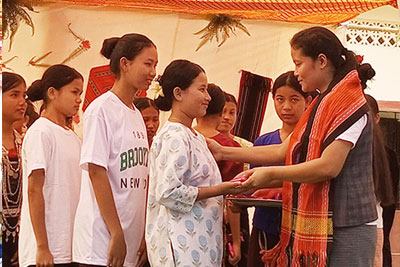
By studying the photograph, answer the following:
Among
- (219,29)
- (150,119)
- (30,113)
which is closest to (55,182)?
(150,119)

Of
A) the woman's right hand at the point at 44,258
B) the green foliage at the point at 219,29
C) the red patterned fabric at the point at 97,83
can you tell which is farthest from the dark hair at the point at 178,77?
the green foliage at the point at 219,29

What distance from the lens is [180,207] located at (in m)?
2.69

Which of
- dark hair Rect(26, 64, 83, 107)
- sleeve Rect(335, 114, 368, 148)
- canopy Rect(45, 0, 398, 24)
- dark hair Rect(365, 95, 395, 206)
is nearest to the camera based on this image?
sleeve Rect(335, 114, 368, 148)

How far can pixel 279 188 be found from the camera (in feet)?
10.7

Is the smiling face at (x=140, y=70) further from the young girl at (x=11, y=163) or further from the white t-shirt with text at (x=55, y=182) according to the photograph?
the young girl at (x=11, y=163)

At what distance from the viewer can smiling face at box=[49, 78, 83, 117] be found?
3.15 metres

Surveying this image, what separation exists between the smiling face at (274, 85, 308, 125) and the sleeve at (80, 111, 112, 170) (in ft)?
3.08

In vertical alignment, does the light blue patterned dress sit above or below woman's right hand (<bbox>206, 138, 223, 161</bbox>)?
below

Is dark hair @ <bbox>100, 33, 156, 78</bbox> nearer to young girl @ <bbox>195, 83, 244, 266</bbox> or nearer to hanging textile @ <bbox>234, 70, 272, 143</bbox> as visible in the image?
young girl @ <bbox>195, 83, 244, 266</bbox>

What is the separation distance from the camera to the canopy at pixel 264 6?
403cm

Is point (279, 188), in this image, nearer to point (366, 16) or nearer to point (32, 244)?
point (32, 244)

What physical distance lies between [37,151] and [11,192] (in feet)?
2.40

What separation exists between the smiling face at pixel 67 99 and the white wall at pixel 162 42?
0.75 m

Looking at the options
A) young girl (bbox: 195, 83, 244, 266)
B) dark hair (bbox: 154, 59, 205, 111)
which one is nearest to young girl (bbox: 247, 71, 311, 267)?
young girl (bbox: 195, 83, 244, 266)
